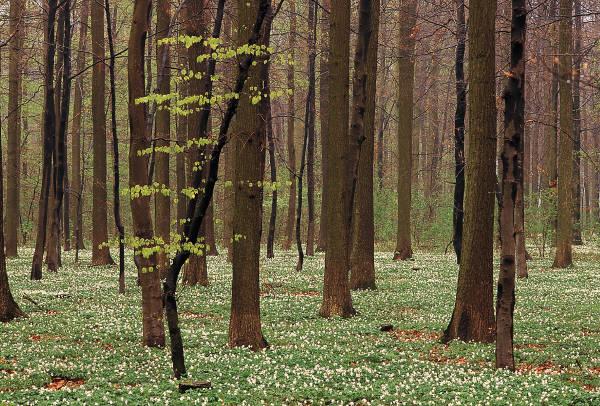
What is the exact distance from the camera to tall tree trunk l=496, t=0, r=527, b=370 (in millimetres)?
10367

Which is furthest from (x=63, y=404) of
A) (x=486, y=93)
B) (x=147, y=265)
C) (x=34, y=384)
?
(x=486, y=93)

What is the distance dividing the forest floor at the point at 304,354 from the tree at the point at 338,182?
2.71 ft

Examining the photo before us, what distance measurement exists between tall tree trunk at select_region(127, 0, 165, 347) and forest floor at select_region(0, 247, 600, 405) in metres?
0.62

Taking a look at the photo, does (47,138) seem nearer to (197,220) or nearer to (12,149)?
(12,149)

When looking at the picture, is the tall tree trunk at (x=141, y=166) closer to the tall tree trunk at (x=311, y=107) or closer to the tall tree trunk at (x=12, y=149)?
the tall tree trunk at (x=311, y=107)

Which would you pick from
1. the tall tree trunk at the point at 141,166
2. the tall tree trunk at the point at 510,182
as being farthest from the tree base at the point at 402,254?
the tall tree trunk at the point at 510,182

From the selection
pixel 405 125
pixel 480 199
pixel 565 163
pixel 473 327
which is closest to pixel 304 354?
pixel 473 327

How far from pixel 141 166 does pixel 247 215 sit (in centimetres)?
228

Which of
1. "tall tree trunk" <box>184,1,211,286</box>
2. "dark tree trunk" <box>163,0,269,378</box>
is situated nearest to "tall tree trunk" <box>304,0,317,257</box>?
"tall tree trunk" <box>184,1,211,286</box>

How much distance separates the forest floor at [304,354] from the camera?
878cm

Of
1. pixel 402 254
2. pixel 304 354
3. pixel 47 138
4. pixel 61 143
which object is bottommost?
pixel 304 354

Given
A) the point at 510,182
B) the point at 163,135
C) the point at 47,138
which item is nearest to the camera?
the point at 510,182

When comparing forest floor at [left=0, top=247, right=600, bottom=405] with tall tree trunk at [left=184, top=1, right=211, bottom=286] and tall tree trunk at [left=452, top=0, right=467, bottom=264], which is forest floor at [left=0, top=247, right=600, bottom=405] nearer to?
tall tree trunk at [left=184, top=1, right=211, bottom=286]

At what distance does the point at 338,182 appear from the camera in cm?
1570
